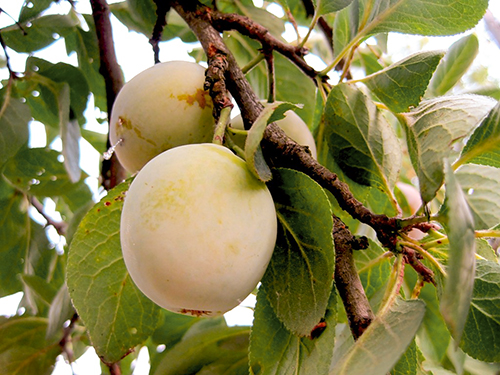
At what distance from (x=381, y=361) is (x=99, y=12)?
920 millimetres

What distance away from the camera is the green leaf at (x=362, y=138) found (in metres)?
0.77

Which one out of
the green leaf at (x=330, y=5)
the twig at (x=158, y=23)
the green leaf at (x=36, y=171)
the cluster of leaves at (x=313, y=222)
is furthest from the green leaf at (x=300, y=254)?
the green leaf at (x=36, y=171)

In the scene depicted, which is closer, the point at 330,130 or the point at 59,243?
the point at 330,130

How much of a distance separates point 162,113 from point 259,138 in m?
0.21

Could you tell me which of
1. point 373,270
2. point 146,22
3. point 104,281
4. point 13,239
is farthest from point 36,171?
point 373,270

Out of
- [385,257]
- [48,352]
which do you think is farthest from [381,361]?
[48,352]

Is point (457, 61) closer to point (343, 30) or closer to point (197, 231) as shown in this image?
point (343, 30)

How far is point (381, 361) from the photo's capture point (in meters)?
0.46

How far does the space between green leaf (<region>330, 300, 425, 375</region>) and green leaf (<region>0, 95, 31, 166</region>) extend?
770 mm

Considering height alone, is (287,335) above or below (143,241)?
below

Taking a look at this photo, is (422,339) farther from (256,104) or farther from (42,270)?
(42,270)

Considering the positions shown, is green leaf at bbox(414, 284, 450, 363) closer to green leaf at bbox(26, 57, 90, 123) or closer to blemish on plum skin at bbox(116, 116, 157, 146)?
blemish on plum skin at bbox(116, 116, 157, 146)

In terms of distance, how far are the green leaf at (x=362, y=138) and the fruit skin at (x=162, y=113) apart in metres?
0.20

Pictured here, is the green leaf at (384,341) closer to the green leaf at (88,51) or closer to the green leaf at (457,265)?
the green leaf at (457,265)
